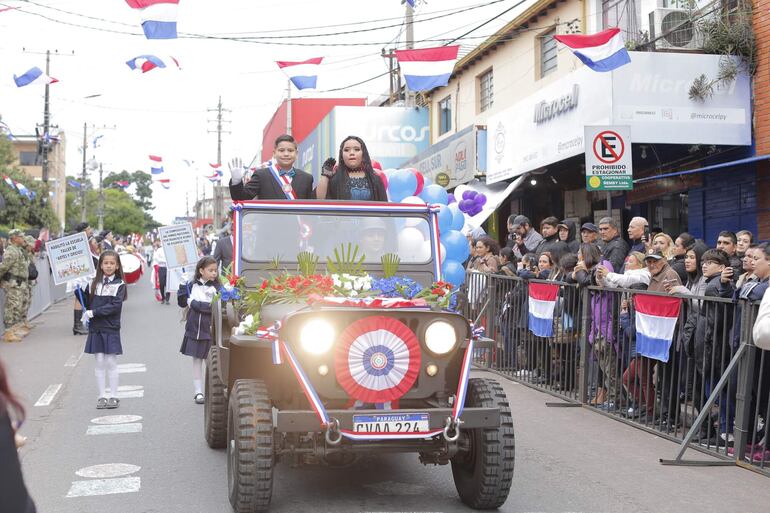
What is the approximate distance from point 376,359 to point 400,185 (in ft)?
20.0

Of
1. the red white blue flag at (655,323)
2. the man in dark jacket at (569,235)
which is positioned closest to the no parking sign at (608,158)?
the man in dark jacket at (569,235)

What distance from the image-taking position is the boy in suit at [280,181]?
7183 millimetres

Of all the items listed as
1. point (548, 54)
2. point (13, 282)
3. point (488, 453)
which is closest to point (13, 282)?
point (13, 282)

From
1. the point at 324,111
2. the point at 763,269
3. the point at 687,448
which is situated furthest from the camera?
the point at 324,111

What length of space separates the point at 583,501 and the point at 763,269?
8.48 ft

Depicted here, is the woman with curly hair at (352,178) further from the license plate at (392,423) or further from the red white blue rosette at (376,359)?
the license plate at (392,423)

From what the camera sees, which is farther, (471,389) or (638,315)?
(638,315)

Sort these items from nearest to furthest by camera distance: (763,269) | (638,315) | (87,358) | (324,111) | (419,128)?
(763,269) → (638,315) → (87,358) → (419,128) → (324,111)

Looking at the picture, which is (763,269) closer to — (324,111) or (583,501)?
(583,501)

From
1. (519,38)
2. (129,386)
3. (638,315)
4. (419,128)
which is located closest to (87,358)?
(129,386)

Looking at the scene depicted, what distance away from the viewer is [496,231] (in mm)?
21219

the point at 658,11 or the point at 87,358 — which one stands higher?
the point at 658,11

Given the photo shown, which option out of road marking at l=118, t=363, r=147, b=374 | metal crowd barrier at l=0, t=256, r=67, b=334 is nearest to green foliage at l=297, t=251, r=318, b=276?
road marking at l=118, t=363, r=147, b=374

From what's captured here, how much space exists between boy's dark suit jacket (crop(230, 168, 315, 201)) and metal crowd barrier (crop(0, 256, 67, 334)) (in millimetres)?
13338
